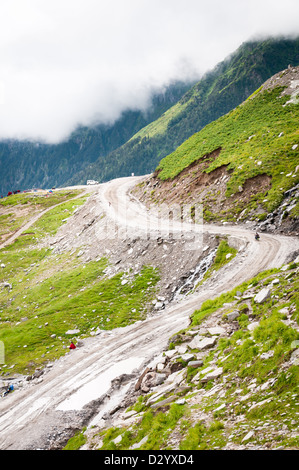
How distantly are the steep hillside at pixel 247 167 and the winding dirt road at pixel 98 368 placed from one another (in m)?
6.49

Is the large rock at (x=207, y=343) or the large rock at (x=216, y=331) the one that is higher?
the large rock at (x=216, y=331)

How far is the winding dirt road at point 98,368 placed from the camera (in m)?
21.0

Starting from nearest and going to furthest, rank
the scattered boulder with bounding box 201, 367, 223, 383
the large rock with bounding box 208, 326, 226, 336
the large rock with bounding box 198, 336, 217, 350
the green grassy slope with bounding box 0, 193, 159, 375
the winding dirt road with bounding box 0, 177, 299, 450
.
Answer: the scattered boulder with bounding box 201, 367, 223, 383 < the large rock with bounding box 198, 336, 217, 350 < the large rock with bounding box 208, 326, 226, 336 < the winding dirt road with bounding box 0, 177, 299, 450 < the green grassy slope with bounding box 0, 193, 159, 375

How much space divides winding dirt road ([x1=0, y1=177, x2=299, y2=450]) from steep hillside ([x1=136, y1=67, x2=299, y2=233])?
6493 millimetres

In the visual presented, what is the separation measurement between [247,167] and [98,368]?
127 feet

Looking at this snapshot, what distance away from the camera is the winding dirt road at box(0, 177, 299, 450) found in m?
21.0

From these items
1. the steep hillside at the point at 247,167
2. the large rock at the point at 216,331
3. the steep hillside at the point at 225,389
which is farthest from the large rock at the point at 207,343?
the steep hillside at the point at 247,167

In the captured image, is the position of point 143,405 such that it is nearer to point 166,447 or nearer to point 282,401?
point 166,447

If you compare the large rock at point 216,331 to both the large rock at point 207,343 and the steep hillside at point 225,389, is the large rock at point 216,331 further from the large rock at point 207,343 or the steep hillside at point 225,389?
the large rock at point 207,343

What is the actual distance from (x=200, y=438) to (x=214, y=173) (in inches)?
1987

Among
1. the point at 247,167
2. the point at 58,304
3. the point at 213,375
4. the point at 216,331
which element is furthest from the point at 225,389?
the point at 247,167

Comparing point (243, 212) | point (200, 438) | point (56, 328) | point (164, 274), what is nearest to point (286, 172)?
point (243, 212)

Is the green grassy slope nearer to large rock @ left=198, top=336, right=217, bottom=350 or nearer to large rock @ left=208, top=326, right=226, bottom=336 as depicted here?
large rock @ left=208, top=326, right=226, bottom=336

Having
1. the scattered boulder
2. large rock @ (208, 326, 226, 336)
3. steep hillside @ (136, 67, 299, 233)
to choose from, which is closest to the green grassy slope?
large rock @ (208, 326, 226, 336)
